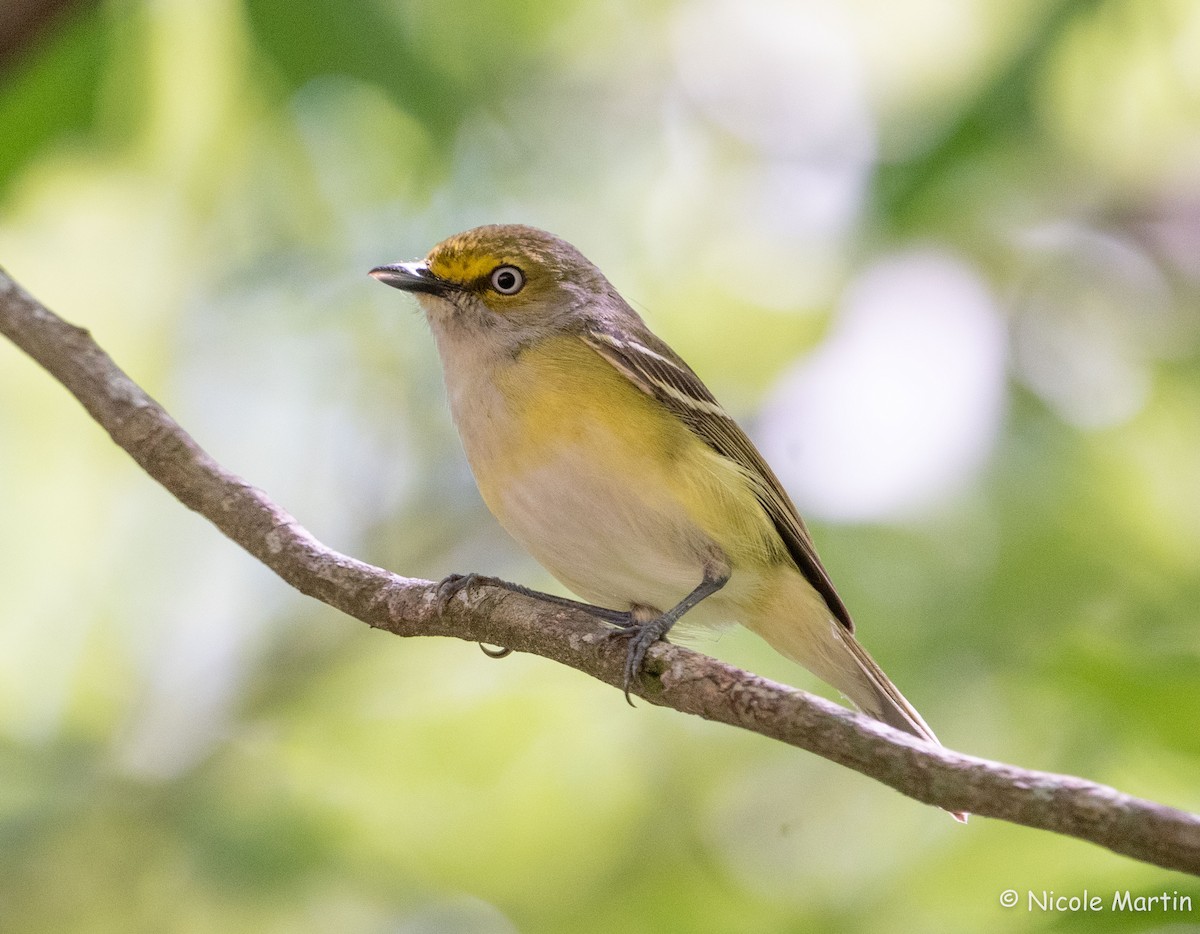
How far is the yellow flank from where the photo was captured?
402 centimetres

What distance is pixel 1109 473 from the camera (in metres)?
5.67

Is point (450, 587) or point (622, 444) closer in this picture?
point (450, 587)

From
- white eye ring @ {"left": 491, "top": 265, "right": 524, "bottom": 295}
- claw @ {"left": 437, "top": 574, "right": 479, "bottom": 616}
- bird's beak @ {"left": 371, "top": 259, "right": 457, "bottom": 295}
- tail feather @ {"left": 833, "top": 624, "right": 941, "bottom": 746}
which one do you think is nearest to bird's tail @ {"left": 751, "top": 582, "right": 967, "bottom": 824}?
tail feather @ {"left": 833, "top": 624, "right": 941, "bottom": 746}

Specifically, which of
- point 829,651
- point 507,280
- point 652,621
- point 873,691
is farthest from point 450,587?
point 873,691

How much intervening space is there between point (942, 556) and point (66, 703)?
4215 mm

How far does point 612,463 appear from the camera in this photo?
3.99 metres

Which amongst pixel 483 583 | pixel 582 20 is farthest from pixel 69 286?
pixel 483 583

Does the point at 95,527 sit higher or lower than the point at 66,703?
higher

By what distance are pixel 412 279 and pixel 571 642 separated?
184cm

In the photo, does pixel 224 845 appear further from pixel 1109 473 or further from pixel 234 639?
pixel 1109 473

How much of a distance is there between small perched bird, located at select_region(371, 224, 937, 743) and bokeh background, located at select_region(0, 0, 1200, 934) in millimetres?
725

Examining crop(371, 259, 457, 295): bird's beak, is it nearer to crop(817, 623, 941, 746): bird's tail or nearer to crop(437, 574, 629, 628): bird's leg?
crop(437, 574, 629, 628): bird's leg

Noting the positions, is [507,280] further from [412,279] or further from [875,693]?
[875,693]

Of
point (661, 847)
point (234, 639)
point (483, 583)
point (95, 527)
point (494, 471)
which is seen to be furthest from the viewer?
point (95, 527)
